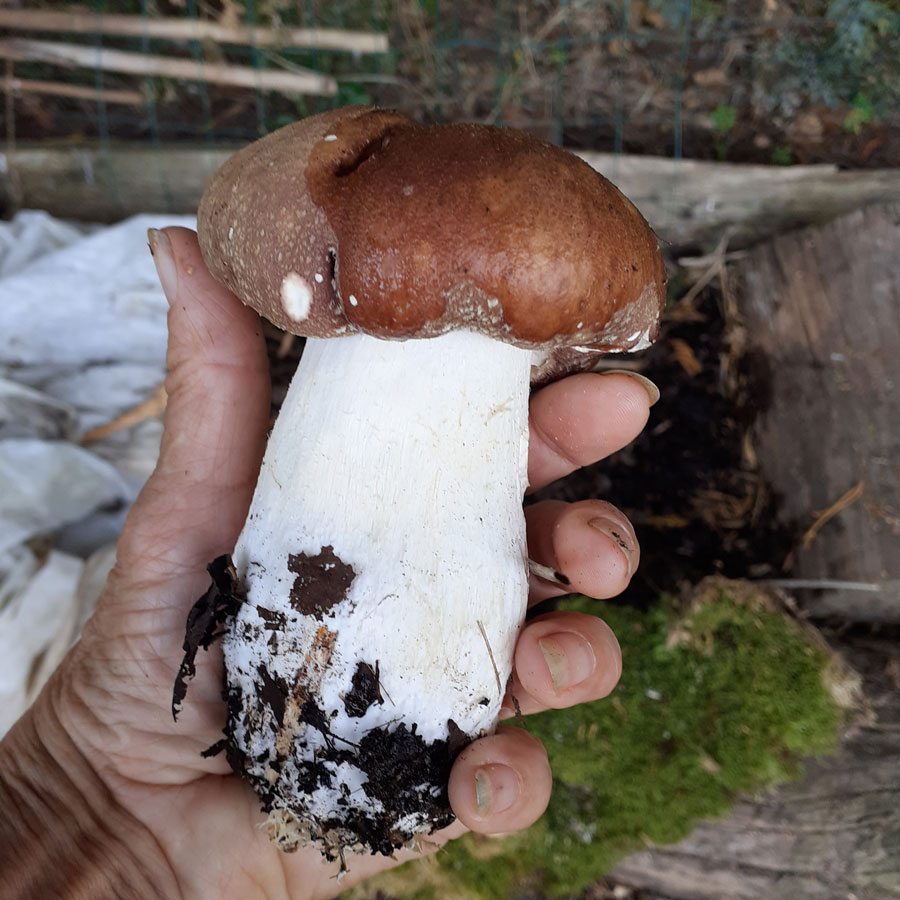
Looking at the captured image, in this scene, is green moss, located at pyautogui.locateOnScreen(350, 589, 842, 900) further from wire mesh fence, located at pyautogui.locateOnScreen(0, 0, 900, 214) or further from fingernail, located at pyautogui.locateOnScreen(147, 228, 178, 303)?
wire mesh fence, located at pyautogui.locateOnScreen(0, 0, 900, 214)

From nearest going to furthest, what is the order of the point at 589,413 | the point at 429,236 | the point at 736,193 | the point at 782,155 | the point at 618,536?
the point at 429,236 < the point at 618,536 < the point at 589,413 < the point at 736,193 < the point at 782,155

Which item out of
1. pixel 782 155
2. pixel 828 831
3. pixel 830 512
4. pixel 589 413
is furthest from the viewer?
pixel 782 155

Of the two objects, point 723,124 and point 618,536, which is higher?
point 723,124

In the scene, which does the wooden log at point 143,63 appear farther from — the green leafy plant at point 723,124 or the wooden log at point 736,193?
the green leafy plant at point 723,124

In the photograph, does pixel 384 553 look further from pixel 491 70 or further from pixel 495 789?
pixel 491 70

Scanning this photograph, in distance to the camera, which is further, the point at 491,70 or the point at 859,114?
the point at 491,70

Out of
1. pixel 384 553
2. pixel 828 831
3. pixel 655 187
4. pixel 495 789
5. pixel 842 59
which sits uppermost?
pixel 842 59

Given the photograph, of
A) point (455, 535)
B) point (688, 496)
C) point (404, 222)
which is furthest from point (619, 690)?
point (404, 222)

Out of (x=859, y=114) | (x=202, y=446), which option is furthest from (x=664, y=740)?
(x=859, y=114)
